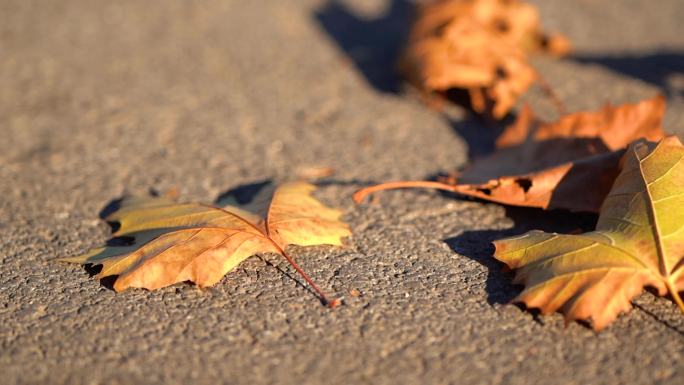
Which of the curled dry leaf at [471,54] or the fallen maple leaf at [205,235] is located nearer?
the fallen maple leaf at [205,235]

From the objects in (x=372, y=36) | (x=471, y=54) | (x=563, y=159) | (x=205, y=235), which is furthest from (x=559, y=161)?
(x=372, y=36)

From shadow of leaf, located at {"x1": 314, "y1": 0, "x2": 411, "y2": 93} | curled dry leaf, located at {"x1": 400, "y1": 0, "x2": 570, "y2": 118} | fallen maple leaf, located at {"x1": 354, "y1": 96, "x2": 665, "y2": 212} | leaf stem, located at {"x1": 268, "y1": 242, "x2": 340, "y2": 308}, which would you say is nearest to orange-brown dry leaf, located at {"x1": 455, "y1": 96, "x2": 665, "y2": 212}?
fallen maple leaf, located at {"x1": 354, "y1": 96, "x2": 665, "y2": 212}

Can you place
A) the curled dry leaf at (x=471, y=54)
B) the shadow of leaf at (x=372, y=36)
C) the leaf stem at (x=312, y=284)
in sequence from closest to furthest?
the leaf stem at (x=312, y=284) < the curled dry leaf at (x=471, y=54) < the shadow of leaf at (x=372, y=36)

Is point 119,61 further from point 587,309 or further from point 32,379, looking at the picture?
point 587,309

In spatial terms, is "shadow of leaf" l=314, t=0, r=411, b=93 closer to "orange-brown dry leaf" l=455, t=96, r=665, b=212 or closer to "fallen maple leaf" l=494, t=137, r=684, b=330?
"orange-brown dry leaf" l=455, t=96, r=665, b=212

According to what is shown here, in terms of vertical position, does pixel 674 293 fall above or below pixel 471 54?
below

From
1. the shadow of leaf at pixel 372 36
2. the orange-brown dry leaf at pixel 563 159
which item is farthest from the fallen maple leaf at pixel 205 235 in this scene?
the shadow of leaf at pixel 372 36

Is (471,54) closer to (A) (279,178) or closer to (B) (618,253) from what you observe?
(A) (279,178)

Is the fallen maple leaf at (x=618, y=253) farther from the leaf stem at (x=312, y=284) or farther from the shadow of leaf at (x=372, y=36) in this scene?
the shadow of leaf at (x=372, y=36)
